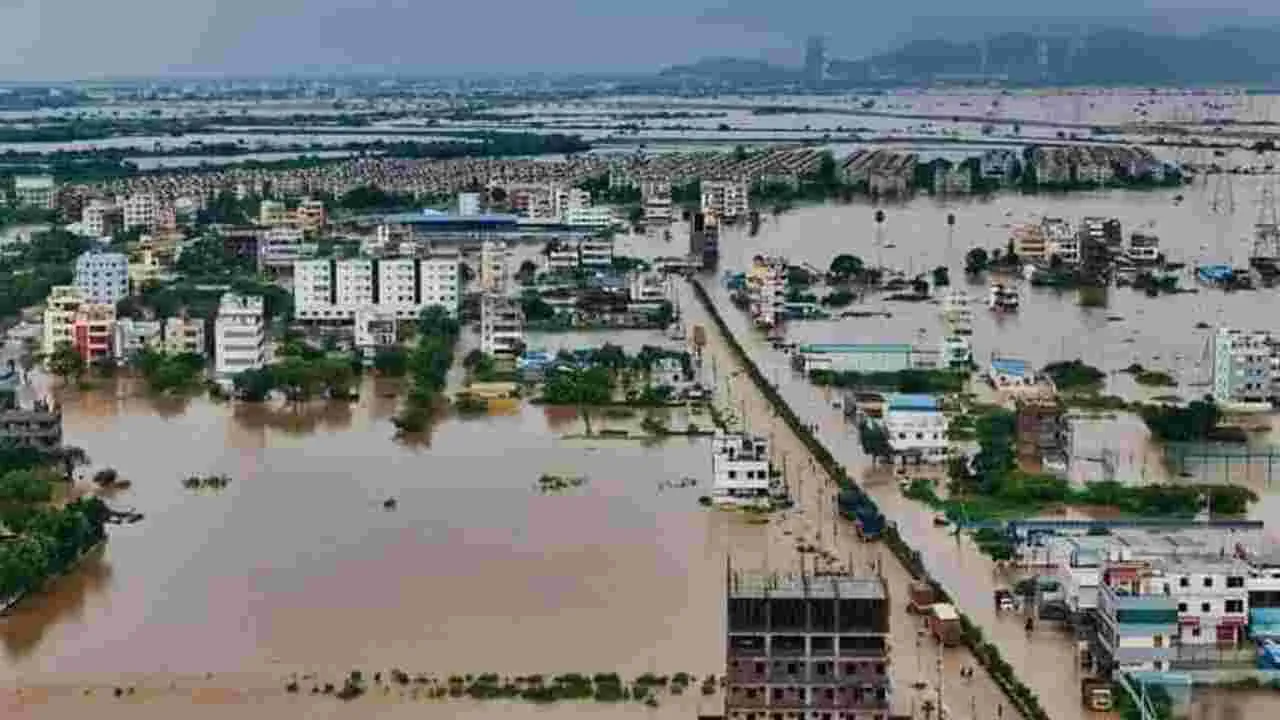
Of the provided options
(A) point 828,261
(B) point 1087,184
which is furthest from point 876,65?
(A) point 828,261

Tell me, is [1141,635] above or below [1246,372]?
below

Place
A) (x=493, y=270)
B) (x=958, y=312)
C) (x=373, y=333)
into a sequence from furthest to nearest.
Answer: (x=493, y=270) → (x=958, y=312) → (x=373, y=333)

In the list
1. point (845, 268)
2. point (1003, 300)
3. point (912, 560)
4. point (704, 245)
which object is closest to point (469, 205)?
point (704, 245)

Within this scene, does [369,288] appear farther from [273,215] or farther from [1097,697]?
[1097,697]

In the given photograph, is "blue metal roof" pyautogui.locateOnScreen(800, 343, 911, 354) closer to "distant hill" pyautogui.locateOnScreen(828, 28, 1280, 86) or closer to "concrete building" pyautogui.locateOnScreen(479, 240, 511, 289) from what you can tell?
"concrete building" pyautogui.locateOnScreen(479, 240, 511, 289)

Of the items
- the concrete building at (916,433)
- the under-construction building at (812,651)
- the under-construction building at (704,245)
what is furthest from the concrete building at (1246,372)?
the under-construction building at (704,245)
